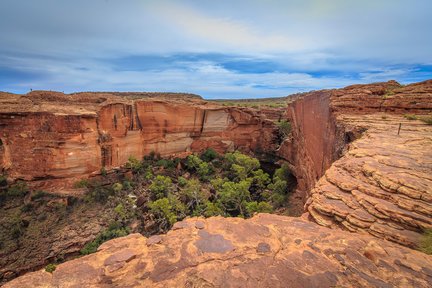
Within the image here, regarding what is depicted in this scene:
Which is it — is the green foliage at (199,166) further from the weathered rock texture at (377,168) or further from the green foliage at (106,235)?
the weathered rock texture at (377,168)

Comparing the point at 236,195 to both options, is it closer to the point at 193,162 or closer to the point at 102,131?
the point at 193,162

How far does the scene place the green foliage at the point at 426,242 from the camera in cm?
359

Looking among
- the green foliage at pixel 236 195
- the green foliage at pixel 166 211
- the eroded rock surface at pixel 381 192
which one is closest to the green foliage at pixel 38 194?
the green foliage at pixel 166 211

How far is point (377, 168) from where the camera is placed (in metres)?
5.61

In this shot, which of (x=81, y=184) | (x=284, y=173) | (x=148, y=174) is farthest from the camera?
(x=284, y=173)

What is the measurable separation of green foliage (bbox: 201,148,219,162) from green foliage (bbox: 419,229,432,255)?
2595 cm

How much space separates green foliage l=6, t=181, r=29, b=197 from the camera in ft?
61.7

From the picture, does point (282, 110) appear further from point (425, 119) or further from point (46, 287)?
point (46, 287)

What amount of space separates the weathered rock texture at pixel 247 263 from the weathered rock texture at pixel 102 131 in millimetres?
20050

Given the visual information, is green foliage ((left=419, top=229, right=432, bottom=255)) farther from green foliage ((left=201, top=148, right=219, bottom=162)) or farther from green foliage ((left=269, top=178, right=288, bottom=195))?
green foliage ((left=201, top=148, right=219, bottom=162))

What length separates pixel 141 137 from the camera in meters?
26.6

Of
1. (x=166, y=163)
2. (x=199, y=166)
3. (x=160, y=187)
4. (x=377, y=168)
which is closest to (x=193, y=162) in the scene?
(x=199, y=166)

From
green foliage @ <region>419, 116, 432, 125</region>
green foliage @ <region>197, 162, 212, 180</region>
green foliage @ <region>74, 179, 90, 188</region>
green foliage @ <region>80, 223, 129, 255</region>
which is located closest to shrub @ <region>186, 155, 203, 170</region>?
green foliage @ <region>197, 162, 212, 180</region>

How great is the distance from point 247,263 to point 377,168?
13.6ft
